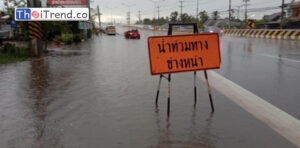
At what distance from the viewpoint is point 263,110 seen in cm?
614

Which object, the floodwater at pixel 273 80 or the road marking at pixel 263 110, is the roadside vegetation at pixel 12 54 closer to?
the floodwater at pixel 273 80

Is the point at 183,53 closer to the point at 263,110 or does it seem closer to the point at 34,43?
the point at 263,110

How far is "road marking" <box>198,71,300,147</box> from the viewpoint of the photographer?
16.3 feet

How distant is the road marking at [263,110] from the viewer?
16.3ft

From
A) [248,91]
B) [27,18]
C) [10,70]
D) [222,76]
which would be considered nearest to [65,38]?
[27,18]

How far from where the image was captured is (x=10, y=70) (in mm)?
12125

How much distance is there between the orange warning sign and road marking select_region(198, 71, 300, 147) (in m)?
1.22

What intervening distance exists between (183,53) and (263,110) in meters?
1.94

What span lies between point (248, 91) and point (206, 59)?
2496 mm

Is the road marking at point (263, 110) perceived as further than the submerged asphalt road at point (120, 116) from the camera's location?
Yes

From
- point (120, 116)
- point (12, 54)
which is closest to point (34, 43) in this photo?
point (12, 54)

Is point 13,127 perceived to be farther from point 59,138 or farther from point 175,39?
point 175,39

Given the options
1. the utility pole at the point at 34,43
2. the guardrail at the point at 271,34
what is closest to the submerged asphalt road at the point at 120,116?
the utility pole at the point at 34,43

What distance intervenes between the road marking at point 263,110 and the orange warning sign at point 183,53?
4.00 ft
